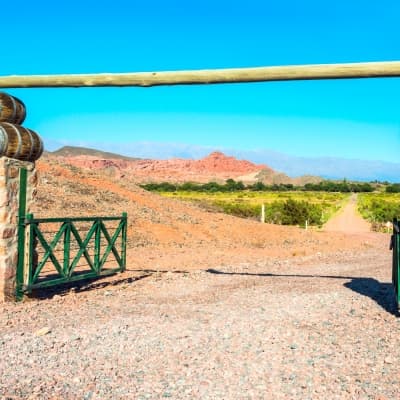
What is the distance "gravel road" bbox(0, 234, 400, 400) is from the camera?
14.3 feet

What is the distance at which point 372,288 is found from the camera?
30.0 feet

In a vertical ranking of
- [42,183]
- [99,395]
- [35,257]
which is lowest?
[99,395]

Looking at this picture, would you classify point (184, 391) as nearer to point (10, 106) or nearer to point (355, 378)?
point (355, 378)

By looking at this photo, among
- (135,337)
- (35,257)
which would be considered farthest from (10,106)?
(135,337)

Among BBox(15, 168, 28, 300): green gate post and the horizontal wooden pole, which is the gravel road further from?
the horizontal wooden pole

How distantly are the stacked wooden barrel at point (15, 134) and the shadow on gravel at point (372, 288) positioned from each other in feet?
16.5

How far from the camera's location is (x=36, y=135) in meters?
8.12

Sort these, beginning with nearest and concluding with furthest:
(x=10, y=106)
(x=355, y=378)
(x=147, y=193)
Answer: (x=355, y=378), (x=10, y=106), (x=147, y=193)

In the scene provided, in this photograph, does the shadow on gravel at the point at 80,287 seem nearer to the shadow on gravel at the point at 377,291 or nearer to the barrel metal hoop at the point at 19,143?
the barrel metal hoop at the point at 19,143

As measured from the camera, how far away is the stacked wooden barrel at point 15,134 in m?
7.38

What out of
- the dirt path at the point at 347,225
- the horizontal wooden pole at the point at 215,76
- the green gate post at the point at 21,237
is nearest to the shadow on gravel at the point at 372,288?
the horizontal wooden pole at the point at 215,76

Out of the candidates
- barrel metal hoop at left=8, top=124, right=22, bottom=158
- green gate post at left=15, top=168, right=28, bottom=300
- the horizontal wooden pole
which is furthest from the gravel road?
the horizontal wooden pole

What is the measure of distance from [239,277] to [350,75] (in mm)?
5158

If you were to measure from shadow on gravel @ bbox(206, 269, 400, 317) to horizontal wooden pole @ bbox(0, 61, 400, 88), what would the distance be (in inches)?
129
